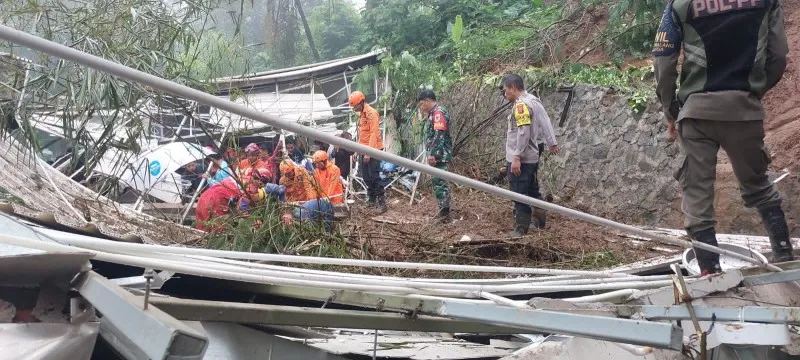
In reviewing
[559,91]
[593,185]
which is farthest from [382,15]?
[593,185]

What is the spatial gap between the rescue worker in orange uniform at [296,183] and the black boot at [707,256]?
3.25 m

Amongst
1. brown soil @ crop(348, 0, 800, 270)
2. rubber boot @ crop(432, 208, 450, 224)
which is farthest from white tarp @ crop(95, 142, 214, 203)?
rubber boot @ crop(432, 208, 450, 224)

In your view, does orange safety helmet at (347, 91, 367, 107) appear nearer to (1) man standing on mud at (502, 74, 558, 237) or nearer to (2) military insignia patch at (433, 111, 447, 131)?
(2) military insignia patch at (433, 111, 447, 131)

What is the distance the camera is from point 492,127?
10406 mm

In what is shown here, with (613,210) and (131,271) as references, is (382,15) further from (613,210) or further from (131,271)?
(131,271)

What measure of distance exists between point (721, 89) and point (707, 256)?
764 mm

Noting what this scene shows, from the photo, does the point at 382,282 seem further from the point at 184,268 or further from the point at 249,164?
the point at 249,164

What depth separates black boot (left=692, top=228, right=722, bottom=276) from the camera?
3181 mm

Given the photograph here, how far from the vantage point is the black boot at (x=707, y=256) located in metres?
3.18

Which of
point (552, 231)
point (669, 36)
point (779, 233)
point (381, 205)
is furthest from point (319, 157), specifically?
point (779, 233)

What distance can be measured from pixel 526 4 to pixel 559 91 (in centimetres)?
547

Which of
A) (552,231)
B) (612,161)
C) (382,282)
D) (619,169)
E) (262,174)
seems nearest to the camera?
(382,282)

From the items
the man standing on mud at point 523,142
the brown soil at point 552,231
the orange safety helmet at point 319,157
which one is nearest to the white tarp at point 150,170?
the orange safety helmet at point 319,157

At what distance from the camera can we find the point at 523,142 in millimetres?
6566
